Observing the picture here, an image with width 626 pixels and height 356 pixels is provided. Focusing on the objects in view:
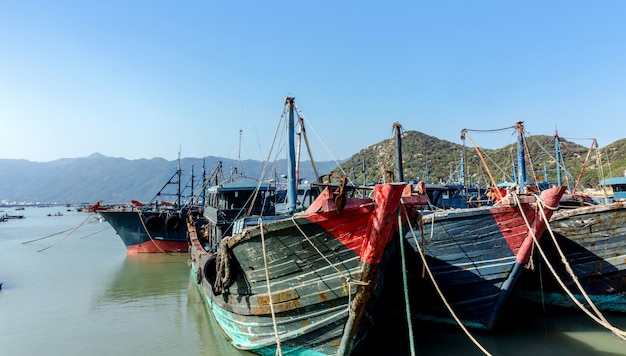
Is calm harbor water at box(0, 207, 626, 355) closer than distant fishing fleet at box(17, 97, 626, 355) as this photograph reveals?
No

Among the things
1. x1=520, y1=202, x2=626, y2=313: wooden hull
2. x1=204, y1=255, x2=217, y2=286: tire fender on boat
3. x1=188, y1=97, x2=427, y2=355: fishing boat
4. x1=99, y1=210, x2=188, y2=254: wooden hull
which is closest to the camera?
x1=188, y1=97, x2=427, y2=355: fishing boat

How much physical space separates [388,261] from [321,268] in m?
1.58

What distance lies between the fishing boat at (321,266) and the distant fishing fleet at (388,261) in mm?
21

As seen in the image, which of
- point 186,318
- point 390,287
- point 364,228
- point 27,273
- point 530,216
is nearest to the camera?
point 364,228

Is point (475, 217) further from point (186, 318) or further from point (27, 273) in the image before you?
point (27, 273)

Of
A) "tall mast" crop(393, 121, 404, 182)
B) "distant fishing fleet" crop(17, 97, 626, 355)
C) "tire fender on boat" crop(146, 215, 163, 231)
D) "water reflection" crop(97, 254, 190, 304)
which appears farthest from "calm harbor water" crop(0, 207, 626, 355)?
"tire fender on boat" crop(146, 215, 163, 231)

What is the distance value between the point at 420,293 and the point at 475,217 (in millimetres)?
2787

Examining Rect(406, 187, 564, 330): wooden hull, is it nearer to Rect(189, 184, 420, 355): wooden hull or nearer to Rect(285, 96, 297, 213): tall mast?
Rect(189, 184, 420, 355): wooden hull

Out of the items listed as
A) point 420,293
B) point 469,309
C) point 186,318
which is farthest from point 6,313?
point 469,309

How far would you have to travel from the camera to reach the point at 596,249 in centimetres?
1059

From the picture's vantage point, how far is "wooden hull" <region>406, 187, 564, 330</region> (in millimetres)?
9039

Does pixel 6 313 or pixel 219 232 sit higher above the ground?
pixel 219 232

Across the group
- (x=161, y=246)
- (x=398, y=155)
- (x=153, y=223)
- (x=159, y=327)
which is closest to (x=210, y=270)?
(x=159, y=327)

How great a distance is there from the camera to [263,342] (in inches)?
314
